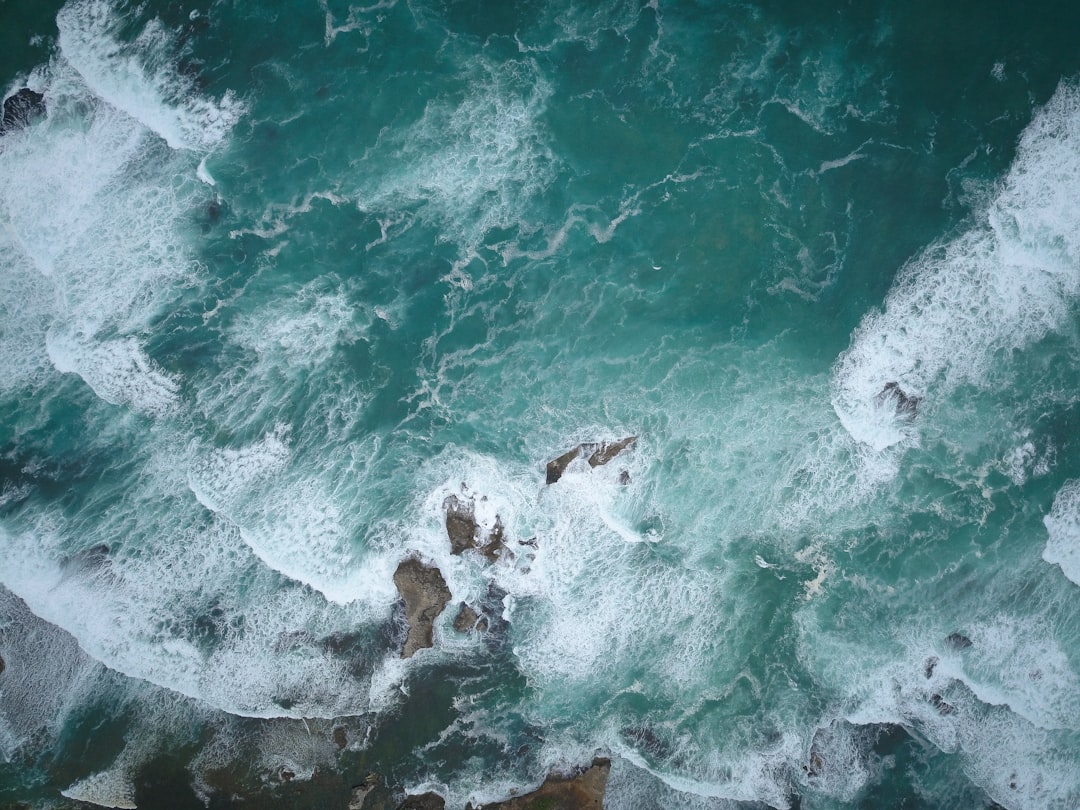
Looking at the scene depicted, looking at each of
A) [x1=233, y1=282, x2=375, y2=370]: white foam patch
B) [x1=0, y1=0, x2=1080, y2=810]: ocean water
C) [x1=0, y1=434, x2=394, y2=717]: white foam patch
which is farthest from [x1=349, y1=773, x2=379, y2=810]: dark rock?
[x1=233, y1=282, x2=375, y2=370]: white foam patch

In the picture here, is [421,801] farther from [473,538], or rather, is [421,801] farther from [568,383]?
[568,383]

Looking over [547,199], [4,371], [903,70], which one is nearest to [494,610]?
[547,199]

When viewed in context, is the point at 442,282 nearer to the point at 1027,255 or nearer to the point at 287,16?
the point at 287,16

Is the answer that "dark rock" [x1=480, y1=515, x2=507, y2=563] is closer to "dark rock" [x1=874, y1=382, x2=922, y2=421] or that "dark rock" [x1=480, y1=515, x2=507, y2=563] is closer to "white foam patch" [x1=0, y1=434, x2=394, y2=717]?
"white foam patch" [x1=0, y1=434, x2=394, y2=717]

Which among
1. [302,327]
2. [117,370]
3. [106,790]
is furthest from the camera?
[302,327]

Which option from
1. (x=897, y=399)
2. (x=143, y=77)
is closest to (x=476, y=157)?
(x=143, y=77)

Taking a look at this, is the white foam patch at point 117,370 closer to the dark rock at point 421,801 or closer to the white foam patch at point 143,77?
the white foam patch at point 143,77

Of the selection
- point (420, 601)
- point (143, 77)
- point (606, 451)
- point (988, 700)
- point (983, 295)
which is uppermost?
point (143, 77)
